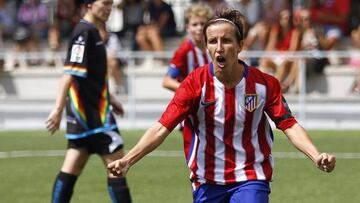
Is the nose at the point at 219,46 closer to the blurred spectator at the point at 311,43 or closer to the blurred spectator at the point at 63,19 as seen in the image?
the blurred spectator at the point at 311,43

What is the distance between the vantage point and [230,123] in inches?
257

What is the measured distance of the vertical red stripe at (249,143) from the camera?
6.50 metres

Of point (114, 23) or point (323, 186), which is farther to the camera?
point (114, 23)

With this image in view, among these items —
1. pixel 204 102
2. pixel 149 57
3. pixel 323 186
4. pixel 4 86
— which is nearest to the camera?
pixel 204 102

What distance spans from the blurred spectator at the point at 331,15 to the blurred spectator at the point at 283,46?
23.4 inches

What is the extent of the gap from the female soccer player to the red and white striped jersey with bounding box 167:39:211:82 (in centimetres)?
338

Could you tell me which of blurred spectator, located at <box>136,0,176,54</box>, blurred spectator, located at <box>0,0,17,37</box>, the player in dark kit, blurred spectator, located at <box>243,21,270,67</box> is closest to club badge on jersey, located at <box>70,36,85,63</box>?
the player in dark kit

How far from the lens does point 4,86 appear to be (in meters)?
21.0

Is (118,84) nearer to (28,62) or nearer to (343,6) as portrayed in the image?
(28,62)

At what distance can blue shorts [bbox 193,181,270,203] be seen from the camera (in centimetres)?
639

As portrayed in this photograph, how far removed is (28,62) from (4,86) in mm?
717

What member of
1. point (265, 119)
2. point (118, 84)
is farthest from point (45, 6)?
point (265, 119)

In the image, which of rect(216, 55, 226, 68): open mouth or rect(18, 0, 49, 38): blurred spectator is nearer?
rect(216, 55, 226, 68): open mouth

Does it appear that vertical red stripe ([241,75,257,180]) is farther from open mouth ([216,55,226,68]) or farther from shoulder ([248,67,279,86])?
open mouth ([216,55,226,68])
